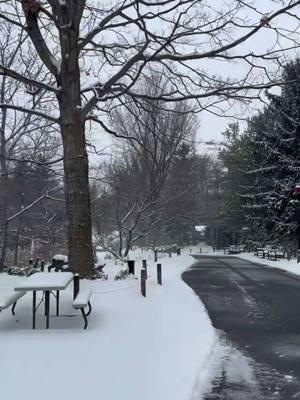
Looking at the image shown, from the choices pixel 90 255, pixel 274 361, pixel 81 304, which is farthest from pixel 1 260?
pixel 274 361

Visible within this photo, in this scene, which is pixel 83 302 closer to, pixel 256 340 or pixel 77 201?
pixel 256 340


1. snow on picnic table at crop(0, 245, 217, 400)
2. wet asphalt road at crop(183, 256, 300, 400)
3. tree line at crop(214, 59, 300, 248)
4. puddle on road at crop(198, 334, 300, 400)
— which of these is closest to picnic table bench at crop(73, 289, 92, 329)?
snow on picnic table at crop(0, 245, 217, 400)

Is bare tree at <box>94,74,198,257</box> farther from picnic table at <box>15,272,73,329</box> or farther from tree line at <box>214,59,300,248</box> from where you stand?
picnic table at <box>15,272,73,329</box>

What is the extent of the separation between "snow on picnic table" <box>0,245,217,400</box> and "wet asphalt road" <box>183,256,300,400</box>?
33 cm

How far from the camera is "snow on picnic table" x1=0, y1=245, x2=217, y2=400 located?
19.1 ft

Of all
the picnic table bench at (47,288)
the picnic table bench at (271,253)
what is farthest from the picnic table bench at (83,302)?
the picnic table bench at (271,253)

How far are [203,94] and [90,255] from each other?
5.33m

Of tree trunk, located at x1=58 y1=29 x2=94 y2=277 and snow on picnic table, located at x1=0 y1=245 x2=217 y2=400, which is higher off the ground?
tree trunk, located at x1=58 y1=29 x2=94 y2=277

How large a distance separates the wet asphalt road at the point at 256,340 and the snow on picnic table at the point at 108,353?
33 centimetres

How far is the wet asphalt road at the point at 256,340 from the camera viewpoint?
6.35 metres

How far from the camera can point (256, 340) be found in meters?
9.29

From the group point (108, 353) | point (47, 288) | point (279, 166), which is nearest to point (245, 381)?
point (108, 353)

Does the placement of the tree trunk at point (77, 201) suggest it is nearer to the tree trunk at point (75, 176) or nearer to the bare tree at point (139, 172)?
the tree trunk at point (75, 176)

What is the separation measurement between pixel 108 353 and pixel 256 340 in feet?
9.78
